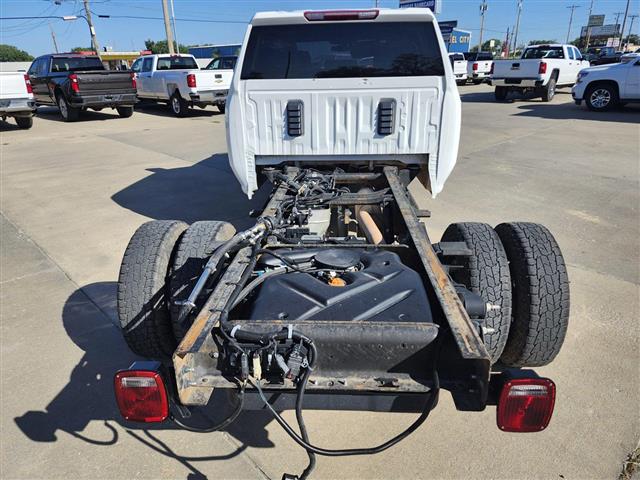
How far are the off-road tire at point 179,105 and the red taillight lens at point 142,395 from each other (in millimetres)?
15056

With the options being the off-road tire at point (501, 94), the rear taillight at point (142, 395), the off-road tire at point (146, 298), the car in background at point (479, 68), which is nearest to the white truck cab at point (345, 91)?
the off-road tire at point (146, 298)

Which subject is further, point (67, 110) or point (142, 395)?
point (67, 110)

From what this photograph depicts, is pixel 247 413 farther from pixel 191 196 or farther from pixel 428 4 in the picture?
pixel 428 4

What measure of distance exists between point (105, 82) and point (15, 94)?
265 centimetres

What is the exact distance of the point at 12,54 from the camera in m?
97.9

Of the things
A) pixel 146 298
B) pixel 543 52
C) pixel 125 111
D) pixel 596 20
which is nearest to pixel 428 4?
pixel 543 52

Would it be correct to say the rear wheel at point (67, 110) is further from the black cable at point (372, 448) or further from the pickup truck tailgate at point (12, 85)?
the black cable at point (372, 448)

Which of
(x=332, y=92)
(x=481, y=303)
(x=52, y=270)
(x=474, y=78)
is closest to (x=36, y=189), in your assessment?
(x=52, y=270)

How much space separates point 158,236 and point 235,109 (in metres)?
1.69

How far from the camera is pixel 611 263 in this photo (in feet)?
14.4

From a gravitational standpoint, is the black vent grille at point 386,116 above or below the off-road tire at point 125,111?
above

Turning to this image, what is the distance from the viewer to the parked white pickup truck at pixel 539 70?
1617cm

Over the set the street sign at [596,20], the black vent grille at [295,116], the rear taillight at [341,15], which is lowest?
the black vent grille at [295,116]

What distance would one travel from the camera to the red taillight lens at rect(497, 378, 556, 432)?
1.63 metres
